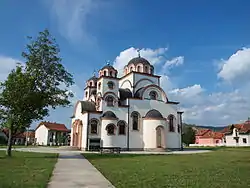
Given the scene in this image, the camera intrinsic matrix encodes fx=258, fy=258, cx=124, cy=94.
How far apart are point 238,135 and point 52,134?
49656 millimetres

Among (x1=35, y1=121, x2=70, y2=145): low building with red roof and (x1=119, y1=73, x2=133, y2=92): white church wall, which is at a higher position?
(x1=119, y1=73, x2=133, y2=92): white church wall

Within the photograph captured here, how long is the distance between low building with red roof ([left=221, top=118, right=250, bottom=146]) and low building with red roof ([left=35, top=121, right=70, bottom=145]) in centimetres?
4240

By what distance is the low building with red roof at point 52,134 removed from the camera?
2803 inches

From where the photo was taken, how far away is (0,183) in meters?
8.83

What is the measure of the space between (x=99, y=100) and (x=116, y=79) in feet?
15.1

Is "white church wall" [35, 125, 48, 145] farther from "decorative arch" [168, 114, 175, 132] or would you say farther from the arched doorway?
the arched doorway

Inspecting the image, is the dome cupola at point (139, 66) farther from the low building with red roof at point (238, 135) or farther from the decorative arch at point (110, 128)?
the low building with red roof at point (238, 135)

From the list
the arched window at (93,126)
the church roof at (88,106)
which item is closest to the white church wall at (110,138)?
the arched window at (93,126)

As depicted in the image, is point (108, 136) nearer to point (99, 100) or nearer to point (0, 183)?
point (99, 100)

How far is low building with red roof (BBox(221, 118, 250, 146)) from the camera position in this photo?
2333 inches

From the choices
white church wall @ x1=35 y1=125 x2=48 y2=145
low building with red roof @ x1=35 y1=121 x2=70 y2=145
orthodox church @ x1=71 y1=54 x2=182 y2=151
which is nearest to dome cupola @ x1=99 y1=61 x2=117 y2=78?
orthodox church @ x1=71 y1=54 x2=182 y2=151

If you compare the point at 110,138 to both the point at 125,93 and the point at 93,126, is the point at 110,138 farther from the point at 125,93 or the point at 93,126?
the point at 125,93

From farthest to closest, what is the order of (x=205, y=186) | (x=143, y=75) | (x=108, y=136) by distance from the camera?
(x=143, y=75) → (x=108, y=136) → (x=205, y=186)

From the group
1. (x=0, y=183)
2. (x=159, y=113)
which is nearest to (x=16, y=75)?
(x=0, y=183)
